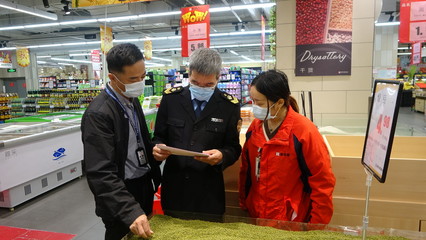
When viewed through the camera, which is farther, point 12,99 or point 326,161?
point 12,99

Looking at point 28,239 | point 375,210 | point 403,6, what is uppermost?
point 403,6

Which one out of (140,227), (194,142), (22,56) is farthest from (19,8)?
(140,227)

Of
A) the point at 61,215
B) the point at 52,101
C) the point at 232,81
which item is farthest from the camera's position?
the point at 232,81

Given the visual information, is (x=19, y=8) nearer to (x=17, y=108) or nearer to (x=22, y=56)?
(x=17, y=108)

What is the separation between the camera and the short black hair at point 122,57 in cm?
156

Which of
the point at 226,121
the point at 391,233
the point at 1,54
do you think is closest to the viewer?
the point at 391,233

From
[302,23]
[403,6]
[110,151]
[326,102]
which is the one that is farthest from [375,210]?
[403,6]

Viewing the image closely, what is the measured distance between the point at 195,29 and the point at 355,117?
3892mm

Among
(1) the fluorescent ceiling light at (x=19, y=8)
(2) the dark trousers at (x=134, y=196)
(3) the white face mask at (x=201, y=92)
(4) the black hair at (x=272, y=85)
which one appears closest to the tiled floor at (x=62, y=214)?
(2) the dark trousers at (x=134, y=196)

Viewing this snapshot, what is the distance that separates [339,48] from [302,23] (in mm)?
702

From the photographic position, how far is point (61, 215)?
4277 millimetres

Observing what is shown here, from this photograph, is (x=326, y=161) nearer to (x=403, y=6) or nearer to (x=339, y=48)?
(x=339, y=48)

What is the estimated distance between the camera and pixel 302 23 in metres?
4.74

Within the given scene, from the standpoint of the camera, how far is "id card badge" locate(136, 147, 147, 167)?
5.71 feet
